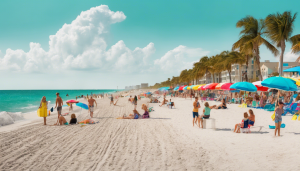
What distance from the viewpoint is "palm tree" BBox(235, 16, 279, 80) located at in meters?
22.8

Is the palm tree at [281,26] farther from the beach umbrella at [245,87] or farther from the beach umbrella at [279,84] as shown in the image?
the beach umbrella at [279,84]

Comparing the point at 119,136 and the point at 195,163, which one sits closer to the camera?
the point at 195,163

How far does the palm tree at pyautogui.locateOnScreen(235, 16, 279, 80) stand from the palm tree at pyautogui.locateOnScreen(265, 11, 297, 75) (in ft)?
8.42

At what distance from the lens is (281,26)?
19.0 m

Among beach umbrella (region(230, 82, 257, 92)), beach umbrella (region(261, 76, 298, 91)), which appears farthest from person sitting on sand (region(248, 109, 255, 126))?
beach umbrella (region(230, 82, 257, 92))

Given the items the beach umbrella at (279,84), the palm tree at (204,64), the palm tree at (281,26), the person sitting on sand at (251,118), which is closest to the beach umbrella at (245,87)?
the beach umbrella at (279,84)

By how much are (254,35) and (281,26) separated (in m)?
5.31

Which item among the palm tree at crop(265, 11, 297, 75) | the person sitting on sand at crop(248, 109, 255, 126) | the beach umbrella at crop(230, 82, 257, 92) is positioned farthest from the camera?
the palm tree at crop(265, 11, 297, 75)

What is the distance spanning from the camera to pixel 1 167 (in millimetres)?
4836

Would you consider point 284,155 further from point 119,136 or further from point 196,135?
point 119,136

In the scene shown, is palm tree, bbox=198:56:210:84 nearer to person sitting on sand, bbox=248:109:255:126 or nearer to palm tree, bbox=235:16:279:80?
palm tree, bbox=235:16:279:80

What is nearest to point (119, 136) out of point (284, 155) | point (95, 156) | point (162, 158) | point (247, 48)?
point (95, 156)

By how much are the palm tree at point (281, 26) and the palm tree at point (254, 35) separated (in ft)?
8.42

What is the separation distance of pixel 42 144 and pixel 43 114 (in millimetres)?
3863
